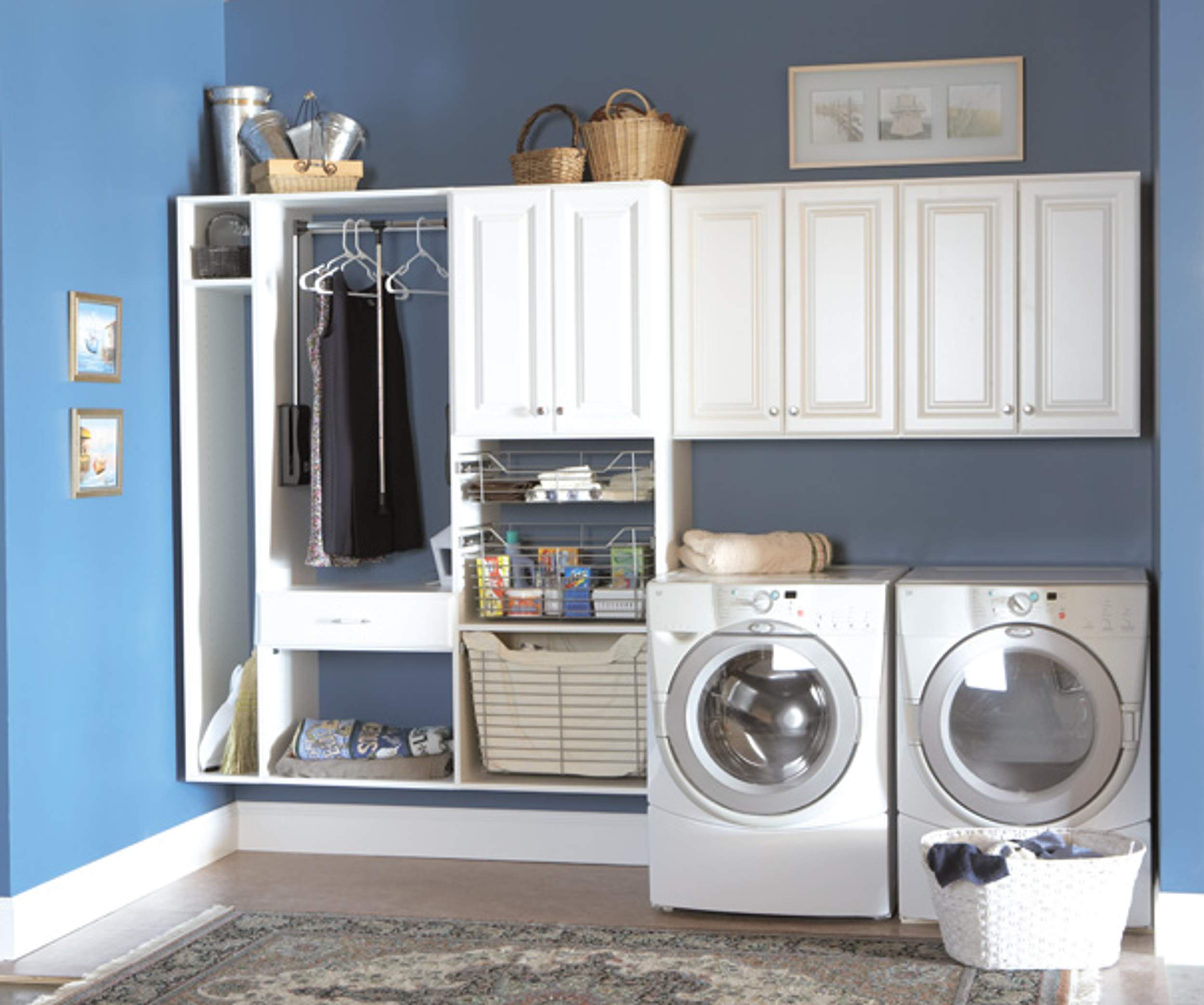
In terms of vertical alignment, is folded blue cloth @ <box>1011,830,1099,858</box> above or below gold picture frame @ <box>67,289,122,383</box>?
below

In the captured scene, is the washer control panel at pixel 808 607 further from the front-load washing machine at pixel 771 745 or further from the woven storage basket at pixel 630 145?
the woven storage basket at pixel 630 145

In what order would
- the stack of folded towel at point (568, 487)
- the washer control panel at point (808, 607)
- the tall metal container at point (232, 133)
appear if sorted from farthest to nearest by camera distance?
the tall metal container at point (232, 133), the stack of folded towel at point (568, 487), the washer control panel at point (808, 607)

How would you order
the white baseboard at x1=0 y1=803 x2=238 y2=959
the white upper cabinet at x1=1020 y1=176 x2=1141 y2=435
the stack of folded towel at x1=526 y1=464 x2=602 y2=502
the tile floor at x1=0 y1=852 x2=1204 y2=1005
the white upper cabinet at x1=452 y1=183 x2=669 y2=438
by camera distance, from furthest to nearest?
the stack of folded towel at x1=526 y1=464 x2=602 y2=502
the white upper cabinet at x1=452 y1=183 x2=669 y2=438
the white upper cabinet at x1=1020 y1=176 x2=1141 y2=435
the white baseboard at x1=0 y1=803 x2=238 y2=959
the tile floor at x1=0 y1=852 x2=1204 y2=1005

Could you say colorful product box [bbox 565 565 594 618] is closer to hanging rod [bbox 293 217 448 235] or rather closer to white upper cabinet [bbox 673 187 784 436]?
white upper cabinet [bbox 673 187 784 436]

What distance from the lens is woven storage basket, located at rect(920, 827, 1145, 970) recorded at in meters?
3.60

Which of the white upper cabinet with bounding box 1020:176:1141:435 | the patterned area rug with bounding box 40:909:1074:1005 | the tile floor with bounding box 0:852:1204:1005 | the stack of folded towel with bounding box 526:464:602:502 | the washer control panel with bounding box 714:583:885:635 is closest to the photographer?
the patterned area rug with bounding box 40:909:1074:1005

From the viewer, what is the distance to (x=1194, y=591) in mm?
3768

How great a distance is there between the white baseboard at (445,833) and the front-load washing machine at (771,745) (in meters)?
0.54

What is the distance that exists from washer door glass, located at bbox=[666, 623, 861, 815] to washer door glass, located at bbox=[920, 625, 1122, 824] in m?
0.24

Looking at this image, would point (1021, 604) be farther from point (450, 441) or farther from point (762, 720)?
point (450, 441)

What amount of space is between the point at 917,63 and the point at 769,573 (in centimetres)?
153

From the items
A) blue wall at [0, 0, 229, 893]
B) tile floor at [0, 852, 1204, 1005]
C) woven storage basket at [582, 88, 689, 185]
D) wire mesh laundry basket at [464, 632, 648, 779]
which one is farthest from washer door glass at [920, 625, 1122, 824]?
blue wall at [0, 0, 229, 893]

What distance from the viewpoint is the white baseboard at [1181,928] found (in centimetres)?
377

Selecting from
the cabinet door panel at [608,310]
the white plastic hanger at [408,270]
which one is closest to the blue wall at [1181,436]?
the cabinet door panel at [608,310]
